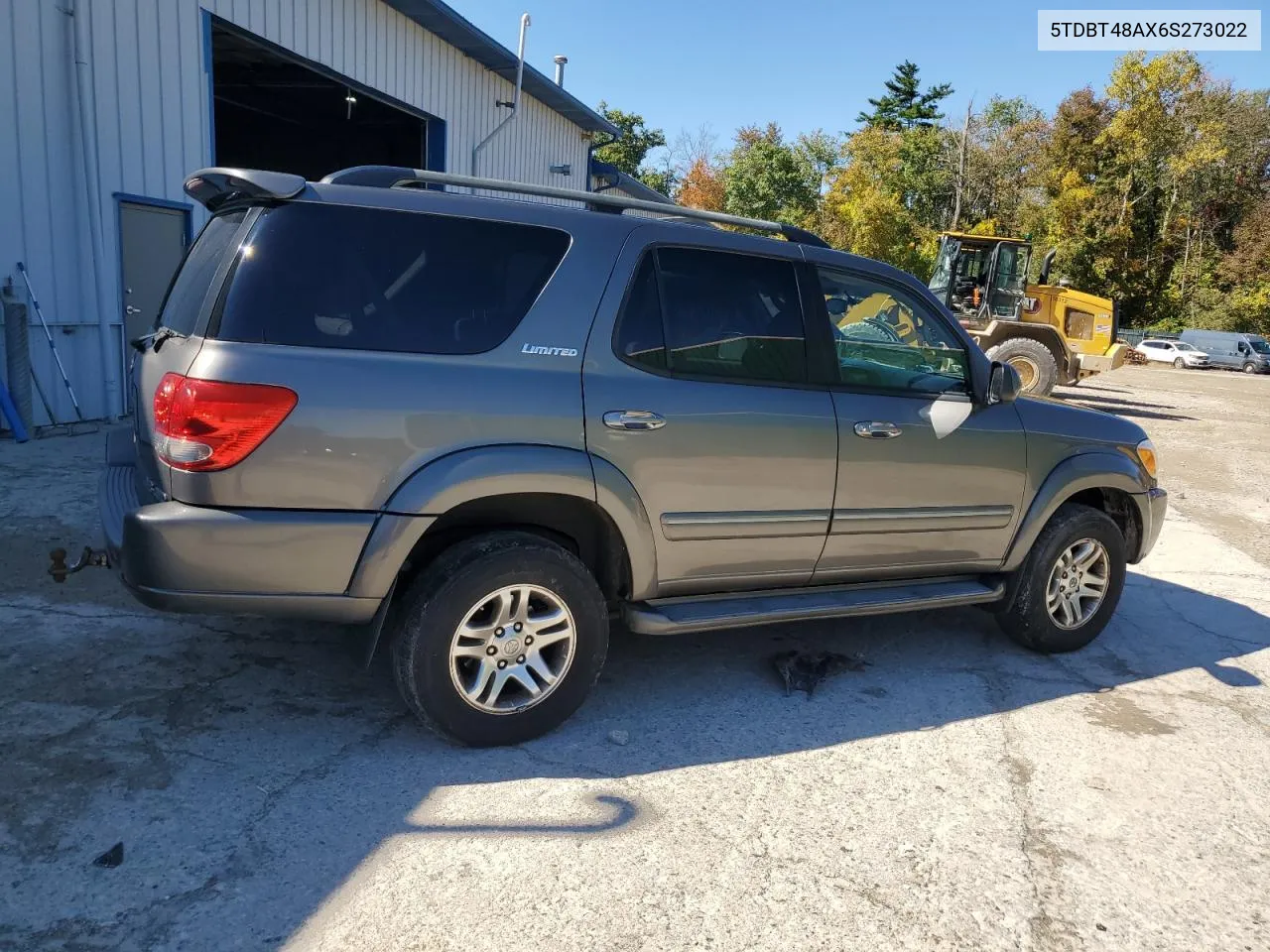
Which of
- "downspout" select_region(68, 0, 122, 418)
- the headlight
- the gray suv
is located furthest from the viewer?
"downspout" select_region(68, 0, 122, 418)

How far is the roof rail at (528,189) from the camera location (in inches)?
130

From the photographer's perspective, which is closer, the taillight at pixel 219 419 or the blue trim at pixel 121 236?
the taillight at pixel 219 419

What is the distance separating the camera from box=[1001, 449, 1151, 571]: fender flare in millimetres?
4477

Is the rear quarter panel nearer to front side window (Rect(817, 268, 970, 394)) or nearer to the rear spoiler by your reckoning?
the rear spoiler

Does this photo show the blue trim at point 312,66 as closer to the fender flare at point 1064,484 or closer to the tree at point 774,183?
the fender flare at point 1064,484

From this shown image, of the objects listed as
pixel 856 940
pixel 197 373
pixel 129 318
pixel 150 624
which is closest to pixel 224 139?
pixel 129 318

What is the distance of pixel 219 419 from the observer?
9.13 feet

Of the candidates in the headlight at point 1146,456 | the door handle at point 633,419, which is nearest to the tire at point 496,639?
the door handle at point 633,419

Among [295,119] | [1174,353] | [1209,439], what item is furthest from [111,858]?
[1174,353]

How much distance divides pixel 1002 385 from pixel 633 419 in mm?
1924

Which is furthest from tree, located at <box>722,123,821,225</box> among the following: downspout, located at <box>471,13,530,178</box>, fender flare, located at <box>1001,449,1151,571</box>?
fender flare, located at <box>1001,449,1151,571</box>

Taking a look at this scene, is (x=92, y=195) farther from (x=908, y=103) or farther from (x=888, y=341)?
(x=908, y=103)

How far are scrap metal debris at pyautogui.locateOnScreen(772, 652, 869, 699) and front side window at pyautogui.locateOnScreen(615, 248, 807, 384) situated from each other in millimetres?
1375

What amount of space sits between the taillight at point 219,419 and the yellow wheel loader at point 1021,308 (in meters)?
16.5
